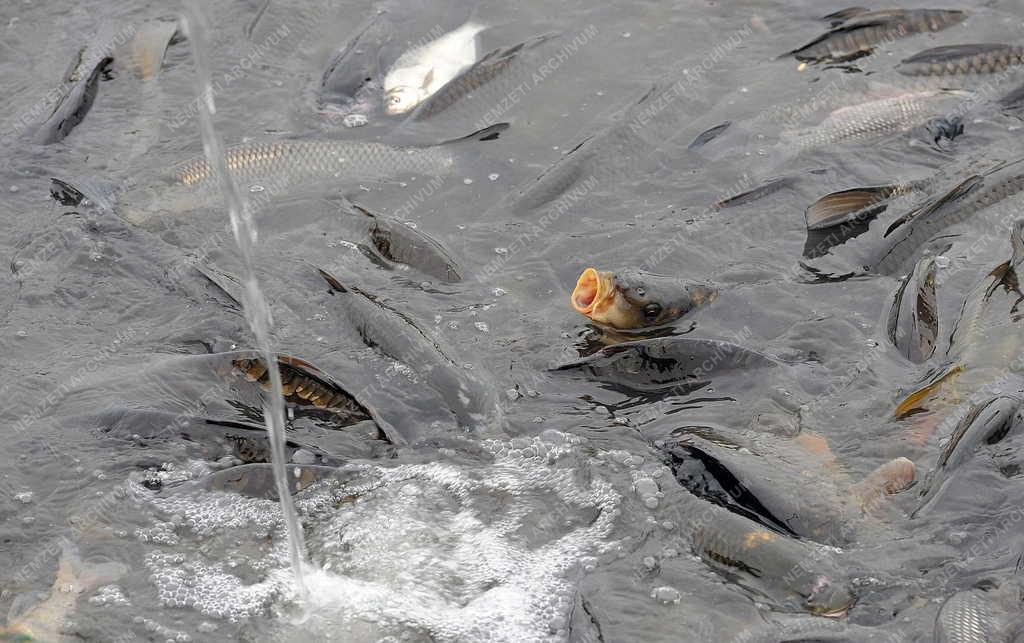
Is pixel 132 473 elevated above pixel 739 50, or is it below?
below

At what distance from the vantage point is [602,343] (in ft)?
17.4

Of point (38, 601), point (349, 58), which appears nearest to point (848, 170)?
point (349, 58)

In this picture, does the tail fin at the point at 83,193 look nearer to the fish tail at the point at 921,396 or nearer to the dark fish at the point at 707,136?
the dark fish at the point at 707,136

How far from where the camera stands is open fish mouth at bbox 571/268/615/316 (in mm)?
5207

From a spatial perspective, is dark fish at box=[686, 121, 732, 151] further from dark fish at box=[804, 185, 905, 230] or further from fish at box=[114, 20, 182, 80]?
fish at box=[114, 20, 182, 80]

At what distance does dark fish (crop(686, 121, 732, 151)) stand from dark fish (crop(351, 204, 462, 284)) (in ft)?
5.78

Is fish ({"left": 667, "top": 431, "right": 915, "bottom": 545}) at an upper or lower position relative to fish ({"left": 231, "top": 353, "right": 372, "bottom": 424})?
lower

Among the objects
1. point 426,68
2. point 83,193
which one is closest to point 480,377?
point 83,193

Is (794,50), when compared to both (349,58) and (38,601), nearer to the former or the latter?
(349,58)

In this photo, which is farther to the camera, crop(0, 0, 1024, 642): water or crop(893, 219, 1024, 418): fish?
crop(893, 219, 1024, 418): fish

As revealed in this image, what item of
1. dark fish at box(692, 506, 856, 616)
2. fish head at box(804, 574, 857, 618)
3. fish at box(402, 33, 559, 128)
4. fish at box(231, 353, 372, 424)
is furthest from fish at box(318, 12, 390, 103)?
fish head at box(804, 574, 857, 618)

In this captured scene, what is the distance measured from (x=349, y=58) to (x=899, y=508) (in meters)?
4.40

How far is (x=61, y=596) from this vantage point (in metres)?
4.13

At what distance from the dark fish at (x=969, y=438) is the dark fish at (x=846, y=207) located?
1.66m
